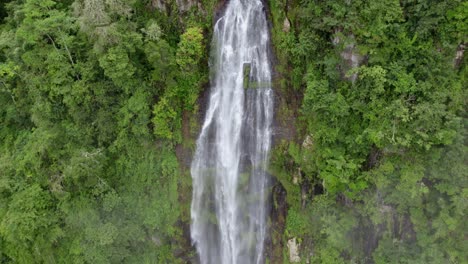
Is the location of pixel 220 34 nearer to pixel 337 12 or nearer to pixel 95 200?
pixel 337 12

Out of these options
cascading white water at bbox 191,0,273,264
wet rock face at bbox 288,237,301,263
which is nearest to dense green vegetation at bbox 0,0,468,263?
wet rock face at bbox 288,237,301,263

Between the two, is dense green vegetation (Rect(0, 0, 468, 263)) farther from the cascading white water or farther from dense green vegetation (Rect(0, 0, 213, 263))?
the cascading white water

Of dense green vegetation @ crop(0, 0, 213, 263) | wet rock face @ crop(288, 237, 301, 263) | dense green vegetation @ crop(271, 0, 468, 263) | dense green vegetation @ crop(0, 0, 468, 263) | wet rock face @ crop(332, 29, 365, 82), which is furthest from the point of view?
wet rock face @ crop(288, 237, 301, 263)

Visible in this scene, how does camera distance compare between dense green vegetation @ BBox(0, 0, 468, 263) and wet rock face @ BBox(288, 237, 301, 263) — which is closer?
dense green vegetation @ BBox(0, 0, 468, 263)

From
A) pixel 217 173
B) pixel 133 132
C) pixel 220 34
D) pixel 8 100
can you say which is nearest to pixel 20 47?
pixel 8 100

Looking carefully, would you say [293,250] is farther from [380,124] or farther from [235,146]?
[380,124]

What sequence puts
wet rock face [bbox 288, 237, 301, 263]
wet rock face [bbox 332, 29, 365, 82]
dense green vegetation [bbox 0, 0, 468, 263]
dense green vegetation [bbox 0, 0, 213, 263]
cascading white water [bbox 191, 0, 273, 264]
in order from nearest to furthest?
dense green vegetation [bbox 0, 0, 468, 263] → wet rock face [bbox 332, 29, 365, 82] → dense green vegetation [bbox 0, 0, 213, 263] → cascading white water [bbox 191, 0, 273, 264] → wet rock face [bbox 288, 237, 301, 263]
